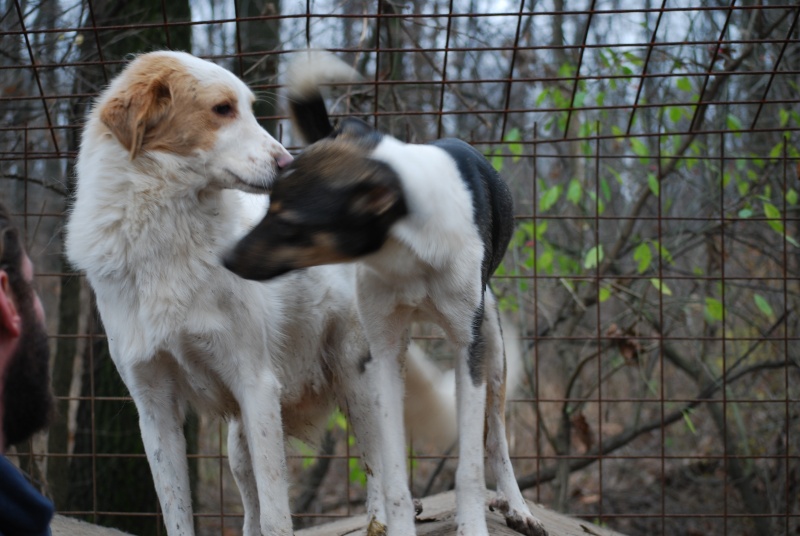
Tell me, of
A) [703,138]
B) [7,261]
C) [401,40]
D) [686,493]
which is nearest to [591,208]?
[703,138]

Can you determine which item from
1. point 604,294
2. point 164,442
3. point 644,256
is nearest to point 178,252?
point 164,442

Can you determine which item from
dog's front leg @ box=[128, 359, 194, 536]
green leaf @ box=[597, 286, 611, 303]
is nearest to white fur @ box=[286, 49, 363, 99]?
dog's front leg @ box=[128, 359, 194, 536]

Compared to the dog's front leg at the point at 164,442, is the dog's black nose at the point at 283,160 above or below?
above

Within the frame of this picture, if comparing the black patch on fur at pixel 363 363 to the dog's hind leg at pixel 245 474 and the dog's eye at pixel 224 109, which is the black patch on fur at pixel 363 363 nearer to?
the dog's hind leg at pixel 245 474

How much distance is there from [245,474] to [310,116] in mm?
1720

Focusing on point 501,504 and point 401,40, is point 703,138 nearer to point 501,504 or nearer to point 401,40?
point 401,40

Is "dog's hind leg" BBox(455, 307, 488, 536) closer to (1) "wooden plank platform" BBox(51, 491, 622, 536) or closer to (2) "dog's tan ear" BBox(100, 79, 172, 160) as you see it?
(1) "wooden plank platform" BBox(51, 491, 622, 536)

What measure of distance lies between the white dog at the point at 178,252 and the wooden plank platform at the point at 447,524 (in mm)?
840

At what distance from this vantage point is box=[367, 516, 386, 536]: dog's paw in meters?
4.04

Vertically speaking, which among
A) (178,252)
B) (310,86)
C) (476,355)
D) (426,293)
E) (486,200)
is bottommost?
(476,355)

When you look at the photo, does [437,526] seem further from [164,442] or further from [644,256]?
[644,256]

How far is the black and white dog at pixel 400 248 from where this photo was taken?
10.4ft

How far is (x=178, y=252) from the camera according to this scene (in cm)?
340

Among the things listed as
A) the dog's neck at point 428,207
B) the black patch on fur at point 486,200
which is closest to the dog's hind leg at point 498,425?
the black patch on fur at point 486,200
